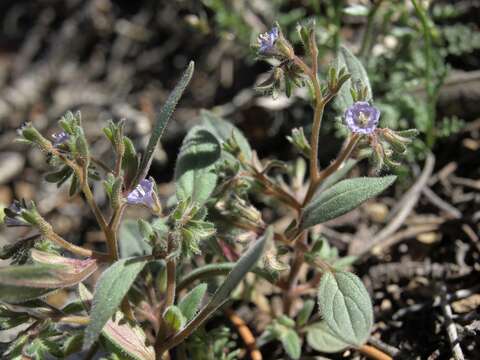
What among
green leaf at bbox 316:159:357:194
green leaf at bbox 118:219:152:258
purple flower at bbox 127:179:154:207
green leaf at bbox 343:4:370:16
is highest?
purple flower at bbox 127:179:154:207

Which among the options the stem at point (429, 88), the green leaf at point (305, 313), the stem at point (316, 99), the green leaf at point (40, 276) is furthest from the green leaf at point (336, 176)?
the green leaf at point (40, 276)

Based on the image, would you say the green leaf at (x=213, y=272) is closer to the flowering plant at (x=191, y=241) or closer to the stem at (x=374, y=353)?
the flowering plant at (x=191, y=241)

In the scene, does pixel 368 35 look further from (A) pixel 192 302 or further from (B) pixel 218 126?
(A) pixel 192 302

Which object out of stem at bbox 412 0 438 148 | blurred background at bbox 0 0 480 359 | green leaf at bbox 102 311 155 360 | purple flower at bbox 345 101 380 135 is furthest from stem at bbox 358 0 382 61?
green leaf at bbox 102 311 155 360

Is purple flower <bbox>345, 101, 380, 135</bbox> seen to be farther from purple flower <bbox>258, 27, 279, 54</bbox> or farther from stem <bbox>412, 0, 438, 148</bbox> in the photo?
stem <bbox>412, 0, 438, 148</bbox>

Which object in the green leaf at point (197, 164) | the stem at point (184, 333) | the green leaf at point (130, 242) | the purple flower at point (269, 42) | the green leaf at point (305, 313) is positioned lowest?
the green leaf at point (305, 313)

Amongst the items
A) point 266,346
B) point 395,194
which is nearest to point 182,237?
point 266,346

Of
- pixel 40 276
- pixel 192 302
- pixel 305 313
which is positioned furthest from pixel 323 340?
pixel 40 276
